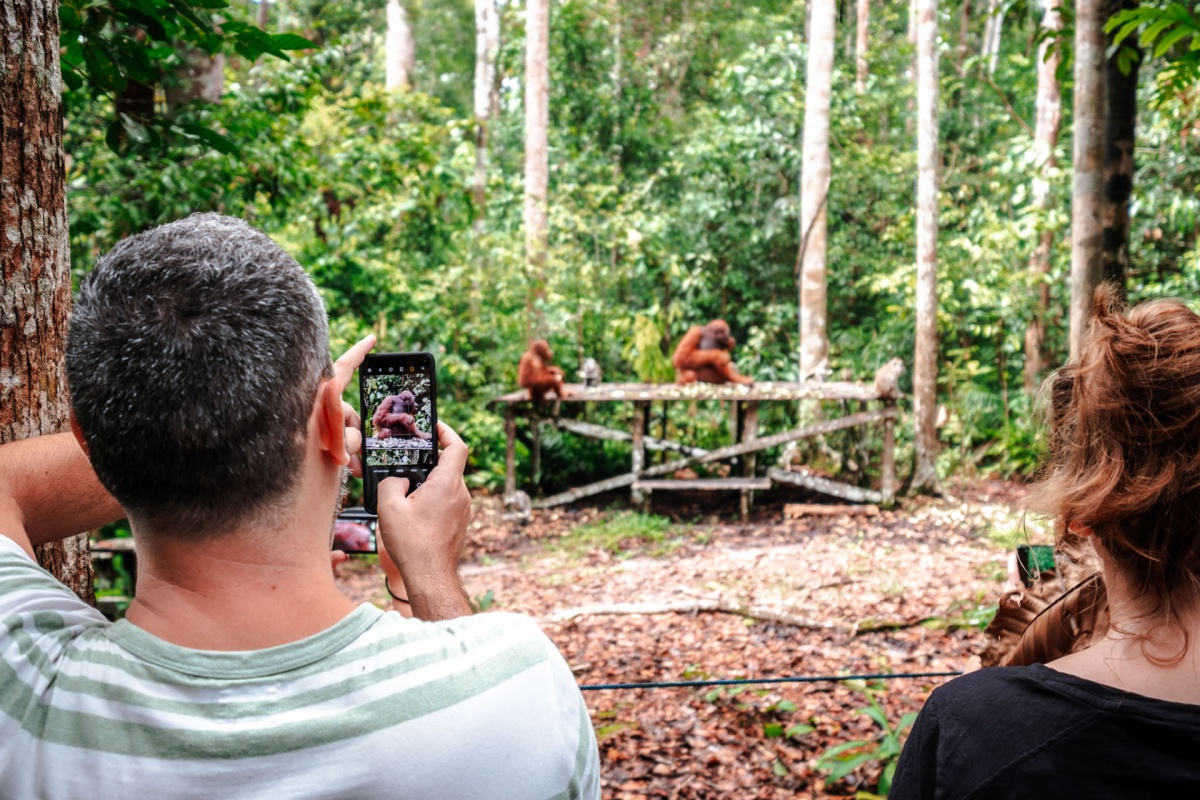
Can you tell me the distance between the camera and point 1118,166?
3.68 m

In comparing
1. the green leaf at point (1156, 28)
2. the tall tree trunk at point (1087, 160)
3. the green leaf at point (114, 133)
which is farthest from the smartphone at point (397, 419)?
the tall tree trunk at point (1087, 160)

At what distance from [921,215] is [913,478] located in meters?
2.70

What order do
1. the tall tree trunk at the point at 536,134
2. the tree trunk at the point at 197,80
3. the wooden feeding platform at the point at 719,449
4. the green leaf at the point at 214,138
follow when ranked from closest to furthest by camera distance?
the green leaf at the point at 214,138
the tree trunk at the point at 197,80
the wooden feeding platform at the point at 719,449
the tall tree trunk at the point at 536,134

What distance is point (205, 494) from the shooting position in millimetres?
899

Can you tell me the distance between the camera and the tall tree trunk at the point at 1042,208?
33.3 ft

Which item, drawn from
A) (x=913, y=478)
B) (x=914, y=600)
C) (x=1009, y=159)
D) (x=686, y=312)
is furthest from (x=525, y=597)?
(x=1009, y=159)

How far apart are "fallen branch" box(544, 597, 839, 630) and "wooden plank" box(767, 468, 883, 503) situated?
10.5 feet

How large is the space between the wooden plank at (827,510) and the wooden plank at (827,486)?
104mm

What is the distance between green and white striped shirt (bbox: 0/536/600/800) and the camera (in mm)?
820

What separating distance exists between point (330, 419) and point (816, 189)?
1001 centimetres

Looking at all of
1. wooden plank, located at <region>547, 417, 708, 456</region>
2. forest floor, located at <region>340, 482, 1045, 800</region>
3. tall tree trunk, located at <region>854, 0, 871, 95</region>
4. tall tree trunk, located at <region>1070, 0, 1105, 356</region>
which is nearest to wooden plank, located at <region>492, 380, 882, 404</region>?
wooden plank, located at <region>547, 417, 708, 456</region>

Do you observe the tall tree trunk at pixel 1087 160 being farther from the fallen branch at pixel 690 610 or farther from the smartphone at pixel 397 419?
the smartphone at pixel 397 419

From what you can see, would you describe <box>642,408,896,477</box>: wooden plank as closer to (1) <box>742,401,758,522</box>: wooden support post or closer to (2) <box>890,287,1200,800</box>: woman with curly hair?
(1) <box>742,401,758,522</box>: wooden support post

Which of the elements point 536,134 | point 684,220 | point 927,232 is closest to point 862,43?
point 684,220
